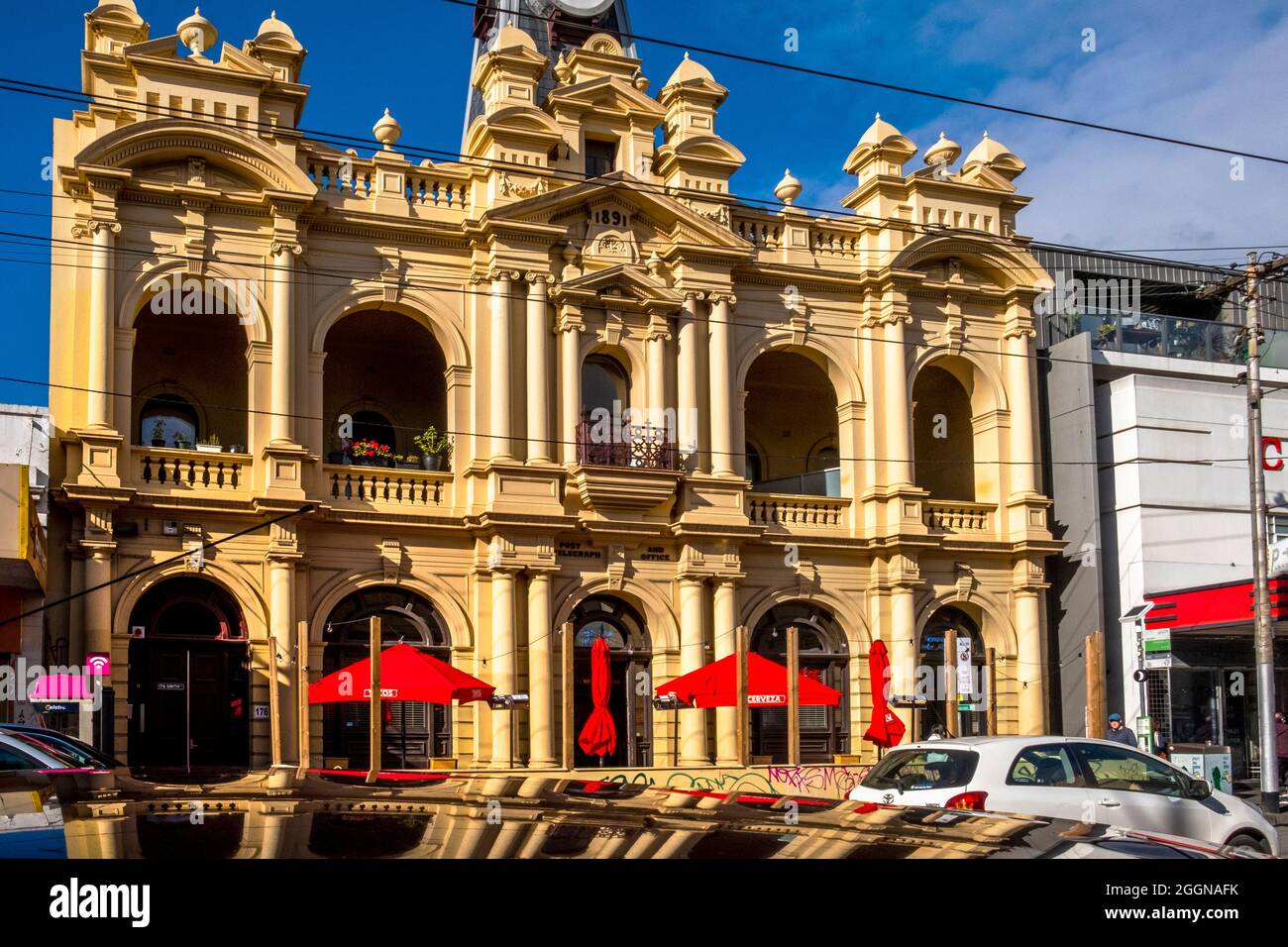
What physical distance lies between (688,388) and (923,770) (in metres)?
15.8

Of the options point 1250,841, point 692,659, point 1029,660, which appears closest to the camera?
point 1250,841

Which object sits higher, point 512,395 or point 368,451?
point 512,395

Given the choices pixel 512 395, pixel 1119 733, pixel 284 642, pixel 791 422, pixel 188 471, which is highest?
pixel 791 422

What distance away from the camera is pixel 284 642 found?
83.8 feet

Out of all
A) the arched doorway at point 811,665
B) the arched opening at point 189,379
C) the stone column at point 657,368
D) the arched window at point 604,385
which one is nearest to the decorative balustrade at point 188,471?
the arched opening at point 189,379

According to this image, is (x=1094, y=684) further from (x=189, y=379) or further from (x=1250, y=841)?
(x=189, y=379)

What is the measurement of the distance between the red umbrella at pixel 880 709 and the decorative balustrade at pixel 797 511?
2.85 meters

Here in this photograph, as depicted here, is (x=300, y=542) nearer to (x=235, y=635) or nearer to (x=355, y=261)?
(x=235, y=635)

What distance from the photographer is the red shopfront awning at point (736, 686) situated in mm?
25453

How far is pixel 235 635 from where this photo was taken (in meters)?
25.8

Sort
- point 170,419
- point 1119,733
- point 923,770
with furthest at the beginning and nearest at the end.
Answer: point 170,419, point 1119,733, point 923,770

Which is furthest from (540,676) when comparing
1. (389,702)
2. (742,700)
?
(742,700)

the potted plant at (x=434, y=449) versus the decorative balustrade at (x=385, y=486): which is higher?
the potted plant at (x=434, y=449)

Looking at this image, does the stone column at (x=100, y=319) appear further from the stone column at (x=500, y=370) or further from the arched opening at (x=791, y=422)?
the arched opening at (x=791, y=422)
